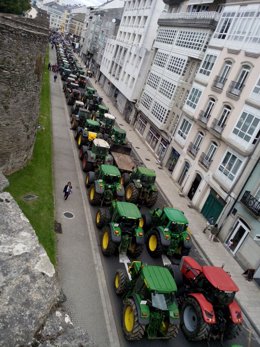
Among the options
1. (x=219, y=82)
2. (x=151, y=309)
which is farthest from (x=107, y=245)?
(x=219, y=82)

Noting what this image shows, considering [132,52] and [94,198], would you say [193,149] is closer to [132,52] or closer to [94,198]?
[94,198]

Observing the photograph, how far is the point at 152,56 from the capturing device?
41.3 meters

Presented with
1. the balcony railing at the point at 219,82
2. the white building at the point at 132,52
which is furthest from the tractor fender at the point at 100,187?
the white building at the point at 132,52

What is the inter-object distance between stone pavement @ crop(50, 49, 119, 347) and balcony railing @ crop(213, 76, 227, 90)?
12.8 meters

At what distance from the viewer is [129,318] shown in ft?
36.5

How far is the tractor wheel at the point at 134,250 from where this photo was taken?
1491 cm

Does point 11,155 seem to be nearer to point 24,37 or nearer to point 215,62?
point 24,37

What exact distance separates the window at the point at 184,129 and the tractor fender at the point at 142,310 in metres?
19.8

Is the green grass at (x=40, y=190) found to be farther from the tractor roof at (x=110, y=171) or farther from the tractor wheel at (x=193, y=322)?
the tractor wheel at (x=193, y=322)

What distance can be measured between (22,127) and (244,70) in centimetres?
1581

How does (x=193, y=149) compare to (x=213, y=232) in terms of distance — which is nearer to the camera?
(x=213, y=232)

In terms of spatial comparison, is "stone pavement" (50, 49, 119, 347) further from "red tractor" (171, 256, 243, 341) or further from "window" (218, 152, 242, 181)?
"window" (218, 152, 242, 181)

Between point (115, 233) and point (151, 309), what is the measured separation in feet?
14.4

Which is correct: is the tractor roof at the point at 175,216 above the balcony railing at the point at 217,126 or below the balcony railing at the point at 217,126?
below
